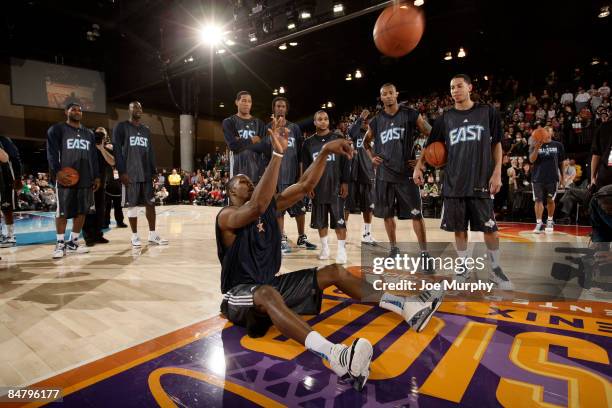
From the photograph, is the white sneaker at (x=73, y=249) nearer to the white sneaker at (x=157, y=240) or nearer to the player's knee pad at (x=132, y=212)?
the player's knee pad at (x=132, y=212)

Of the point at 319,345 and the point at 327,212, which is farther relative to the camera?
the point at 327,212

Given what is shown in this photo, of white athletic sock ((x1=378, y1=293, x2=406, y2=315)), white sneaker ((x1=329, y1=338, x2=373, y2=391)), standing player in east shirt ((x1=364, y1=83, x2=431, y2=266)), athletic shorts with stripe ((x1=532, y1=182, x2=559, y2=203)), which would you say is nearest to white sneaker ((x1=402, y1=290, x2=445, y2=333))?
white athletic sock ((x1=378, y1=293, x2=406, y2=315))

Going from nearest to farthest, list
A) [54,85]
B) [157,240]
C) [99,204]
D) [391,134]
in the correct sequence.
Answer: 1. [391,134]
2. [157,240]
3. [99,204]
4. [54,85]

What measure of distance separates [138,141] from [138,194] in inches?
31.0

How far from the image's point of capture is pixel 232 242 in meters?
2.25

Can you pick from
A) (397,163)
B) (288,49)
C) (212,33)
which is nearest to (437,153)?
(397,163)

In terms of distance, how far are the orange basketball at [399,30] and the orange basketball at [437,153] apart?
3.82 feet

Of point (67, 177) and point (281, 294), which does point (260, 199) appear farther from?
point (67, 177)

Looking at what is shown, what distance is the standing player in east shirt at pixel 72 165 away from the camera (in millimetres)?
4625

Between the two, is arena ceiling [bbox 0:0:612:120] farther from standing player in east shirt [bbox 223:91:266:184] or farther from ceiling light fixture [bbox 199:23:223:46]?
standing player in east shirt [bbox 223:91:266:184]

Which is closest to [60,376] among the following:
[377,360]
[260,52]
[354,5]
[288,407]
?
[288,407]

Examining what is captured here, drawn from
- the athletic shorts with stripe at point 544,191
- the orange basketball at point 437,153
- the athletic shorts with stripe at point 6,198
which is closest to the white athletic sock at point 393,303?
the orange basketball at point 437,153

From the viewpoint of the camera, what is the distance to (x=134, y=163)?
5191 mm

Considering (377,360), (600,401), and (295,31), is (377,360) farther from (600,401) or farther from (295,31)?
(295,31)
